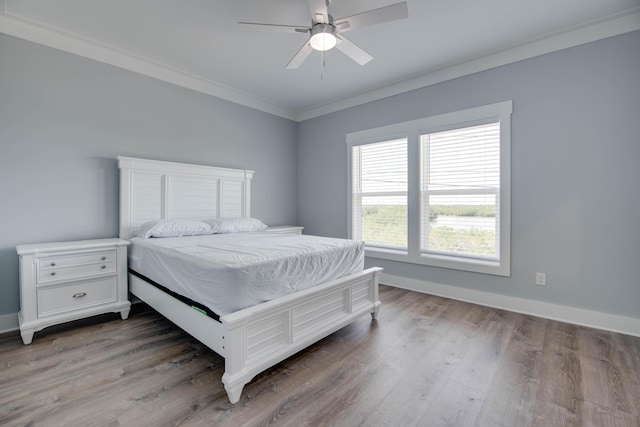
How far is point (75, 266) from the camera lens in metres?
2.49

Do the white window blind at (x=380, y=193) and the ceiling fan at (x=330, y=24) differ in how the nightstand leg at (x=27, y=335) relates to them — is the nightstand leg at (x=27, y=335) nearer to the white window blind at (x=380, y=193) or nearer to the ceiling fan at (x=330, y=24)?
the ceiling fan at (x=330, y=24)

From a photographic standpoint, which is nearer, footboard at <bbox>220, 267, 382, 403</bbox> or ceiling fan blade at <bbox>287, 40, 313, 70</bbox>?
footboard at <bbox>220, 267, 382, 403</bbox>

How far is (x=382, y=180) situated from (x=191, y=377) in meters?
3.19

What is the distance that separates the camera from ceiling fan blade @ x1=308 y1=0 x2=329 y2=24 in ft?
6.30

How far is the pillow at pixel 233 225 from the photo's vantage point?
3393 mm

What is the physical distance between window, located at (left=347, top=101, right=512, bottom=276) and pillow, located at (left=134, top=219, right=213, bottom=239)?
7.06ft

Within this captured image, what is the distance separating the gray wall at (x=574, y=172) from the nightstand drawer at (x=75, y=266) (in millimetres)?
3635

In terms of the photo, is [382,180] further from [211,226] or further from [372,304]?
[211,226]

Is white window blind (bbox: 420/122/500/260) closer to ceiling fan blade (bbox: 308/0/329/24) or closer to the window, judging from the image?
the window

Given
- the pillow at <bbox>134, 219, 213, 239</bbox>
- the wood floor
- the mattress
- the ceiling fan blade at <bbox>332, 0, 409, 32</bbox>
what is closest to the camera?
the wood floor

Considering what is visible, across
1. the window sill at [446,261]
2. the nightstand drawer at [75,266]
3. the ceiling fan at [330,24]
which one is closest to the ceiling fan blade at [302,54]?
the ceiling fan at [330,24]


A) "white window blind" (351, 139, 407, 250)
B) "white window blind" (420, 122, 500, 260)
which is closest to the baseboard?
"white window blind" (420, 122, 500, 260)

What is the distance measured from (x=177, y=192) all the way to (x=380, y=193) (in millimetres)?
2652

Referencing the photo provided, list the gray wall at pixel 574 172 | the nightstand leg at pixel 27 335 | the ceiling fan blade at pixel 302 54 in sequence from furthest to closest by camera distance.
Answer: the gray wall at pixel 574 172
the ceiling fan blade at pixel 302 54
the nightstand leg at pixel 27 335
